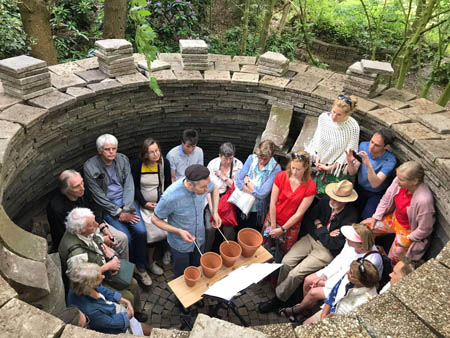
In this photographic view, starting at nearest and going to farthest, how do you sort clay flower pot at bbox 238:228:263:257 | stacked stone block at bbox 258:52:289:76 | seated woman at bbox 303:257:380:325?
seated woman at bbox 303:257:380:325 < clay flower pot at bbox 238:228:263:257 < stacked stone block at bbox 258:52:289:76

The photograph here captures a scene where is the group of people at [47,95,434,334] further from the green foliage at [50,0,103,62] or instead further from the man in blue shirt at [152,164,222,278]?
the green foliage at [50,0,103,62]

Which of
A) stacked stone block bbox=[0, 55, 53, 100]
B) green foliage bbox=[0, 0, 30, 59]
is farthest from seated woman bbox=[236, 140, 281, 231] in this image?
green foliage bbox=[0, 0, 30, 59]

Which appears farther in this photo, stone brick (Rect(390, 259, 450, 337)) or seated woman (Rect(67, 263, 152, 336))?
seated woman (Rect(67, 263, 152, 336))

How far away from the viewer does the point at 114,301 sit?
3316 millimetres

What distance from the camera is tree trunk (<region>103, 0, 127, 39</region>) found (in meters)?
6.22

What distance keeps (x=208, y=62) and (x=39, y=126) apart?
2440 millimetres

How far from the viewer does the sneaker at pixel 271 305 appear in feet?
13.6

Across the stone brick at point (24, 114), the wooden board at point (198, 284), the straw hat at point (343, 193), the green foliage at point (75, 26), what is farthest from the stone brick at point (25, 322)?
the green foliage at point (75, 26)

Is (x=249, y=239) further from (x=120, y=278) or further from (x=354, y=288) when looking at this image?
(x=120, y=278)

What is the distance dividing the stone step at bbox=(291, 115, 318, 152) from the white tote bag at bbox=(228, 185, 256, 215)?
862mm

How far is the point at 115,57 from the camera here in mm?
4602

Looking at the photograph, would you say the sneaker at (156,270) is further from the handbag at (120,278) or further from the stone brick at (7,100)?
the stone brick at (7,100)

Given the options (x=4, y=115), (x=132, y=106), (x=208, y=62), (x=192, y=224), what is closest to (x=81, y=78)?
(x=132, y=106)

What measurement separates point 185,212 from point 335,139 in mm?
1884
